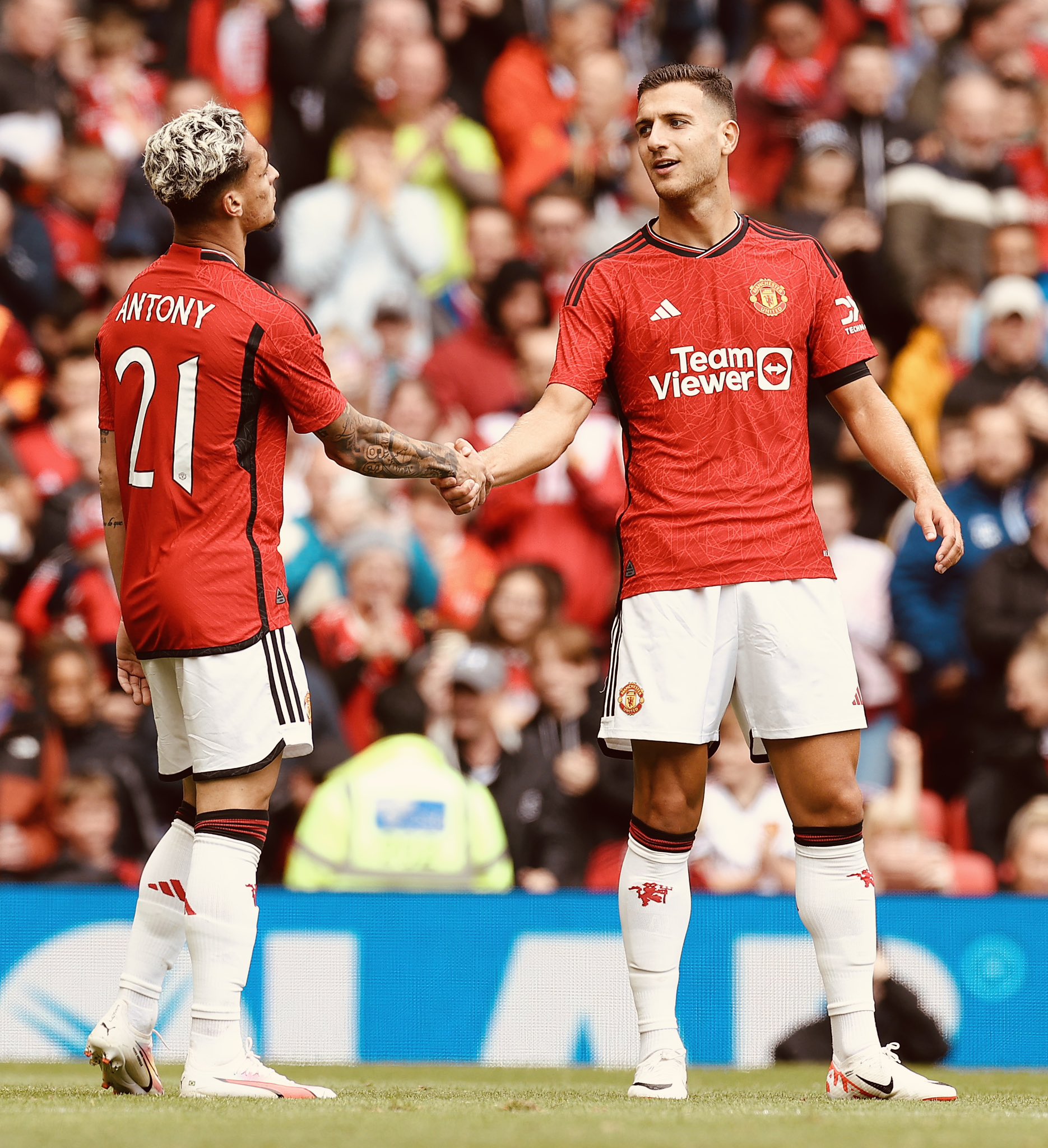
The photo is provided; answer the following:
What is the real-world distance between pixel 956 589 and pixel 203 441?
4.88m

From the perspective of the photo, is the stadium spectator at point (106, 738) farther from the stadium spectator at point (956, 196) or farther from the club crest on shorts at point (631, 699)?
the stadium spectator at point (956, 196)

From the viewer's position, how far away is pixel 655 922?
4477 millimetres

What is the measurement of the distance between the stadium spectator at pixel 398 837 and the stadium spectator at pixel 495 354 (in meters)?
2.54

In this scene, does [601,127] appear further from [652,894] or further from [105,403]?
[652,894]

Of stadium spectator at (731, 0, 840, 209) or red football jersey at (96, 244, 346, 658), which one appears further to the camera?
stadium spectator at (731, 0, 840, 209)

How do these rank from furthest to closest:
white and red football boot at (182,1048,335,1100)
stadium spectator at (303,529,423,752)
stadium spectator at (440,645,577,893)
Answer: stadium spectator at (303,529,423,752), stadium spectator at (440,645,577,893), white and red football boot at (182,1048,335,1100)

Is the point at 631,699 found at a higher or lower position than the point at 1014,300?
lower

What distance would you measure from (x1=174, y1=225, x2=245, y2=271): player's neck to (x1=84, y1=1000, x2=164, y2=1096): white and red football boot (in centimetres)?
187

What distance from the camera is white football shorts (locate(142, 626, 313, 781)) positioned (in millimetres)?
4250

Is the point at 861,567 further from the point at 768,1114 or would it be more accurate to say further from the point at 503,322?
the point at 768,1114

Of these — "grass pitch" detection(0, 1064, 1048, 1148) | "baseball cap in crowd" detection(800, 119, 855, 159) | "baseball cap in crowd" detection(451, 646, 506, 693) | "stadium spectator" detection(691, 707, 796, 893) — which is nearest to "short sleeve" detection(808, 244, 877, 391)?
"grass pitch" detection(0, 1064, 1048, 1148)

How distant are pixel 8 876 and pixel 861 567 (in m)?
4.07

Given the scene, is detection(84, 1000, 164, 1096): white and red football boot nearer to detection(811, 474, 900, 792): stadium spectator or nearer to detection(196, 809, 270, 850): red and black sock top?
detection(196, 809, 270, 850): red and black sock top

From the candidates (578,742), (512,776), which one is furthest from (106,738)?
(578,742)
